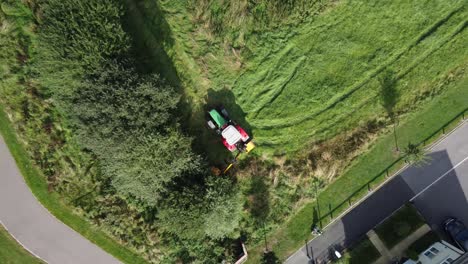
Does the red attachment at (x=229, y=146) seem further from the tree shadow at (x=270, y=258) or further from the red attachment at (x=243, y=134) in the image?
the tree shadow at (x=270, y=258)

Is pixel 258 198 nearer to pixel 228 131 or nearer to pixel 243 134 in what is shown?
pixel 243 134

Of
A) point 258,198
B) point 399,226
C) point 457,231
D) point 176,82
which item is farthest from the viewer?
point 176,82

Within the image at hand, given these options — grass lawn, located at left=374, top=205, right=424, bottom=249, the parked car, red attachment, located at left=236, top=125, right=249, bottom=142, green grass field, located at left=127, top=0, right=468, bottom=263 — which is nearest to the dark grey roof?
the parked car

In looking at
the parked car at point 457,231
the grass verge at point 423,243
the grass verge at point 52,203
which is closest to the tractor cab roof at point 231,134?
the grass verge at point 52,203

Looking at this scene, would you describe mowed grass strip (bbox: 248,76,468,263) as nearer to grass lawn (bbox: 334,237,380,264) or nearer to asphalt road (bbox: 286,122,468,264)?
asphalt road (bbox: 286,122,468,264)

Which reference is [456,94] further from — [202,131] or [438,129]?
[202,131]

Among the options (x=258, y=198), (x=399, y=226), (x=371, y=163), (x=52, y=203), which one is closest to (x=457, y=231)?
(x=399, y=226)
